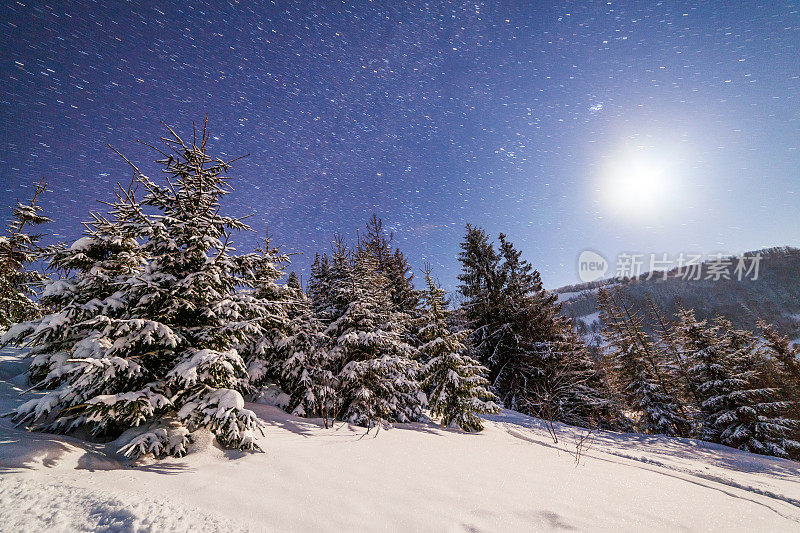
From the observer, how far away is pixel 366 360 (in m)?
12.1

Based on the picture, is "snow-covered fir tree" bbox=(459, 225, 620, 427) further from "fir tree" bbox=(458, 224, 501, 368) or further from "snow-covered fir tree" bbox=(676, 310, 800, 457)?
"snow-covered fir tree" bbox=(676, 310, 800, 457)

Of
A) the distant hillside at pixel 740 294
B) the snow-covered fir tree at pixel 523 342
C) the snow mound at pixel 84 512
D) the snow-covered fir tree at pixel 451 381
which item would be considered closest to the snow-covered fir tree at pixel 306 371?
the snow-covered fir tree at pixel 451 381

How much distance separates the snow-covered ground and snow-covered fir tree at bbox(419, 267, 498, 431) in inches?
149

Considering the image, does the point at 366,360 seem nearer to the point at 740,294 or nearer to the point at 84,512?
the point at 84,512

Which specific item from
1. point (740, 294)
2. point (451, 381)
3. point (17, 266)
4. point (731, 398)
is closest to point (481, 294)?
point (451, 381)

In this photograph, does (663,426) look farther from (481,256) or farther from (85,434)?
(85,434)

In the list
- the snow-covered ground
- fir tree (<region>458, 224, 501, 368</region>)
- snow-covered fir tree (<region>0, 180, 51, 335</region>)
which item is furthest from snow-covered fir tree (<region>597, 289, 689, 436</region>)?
snow-covered fir tree (<region>0, 180, 51, 335</region>)

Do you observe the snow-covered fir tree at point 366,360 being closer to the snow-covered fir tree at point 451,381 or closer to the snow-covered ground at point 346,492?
the snow-covered fir tree at point 451,381

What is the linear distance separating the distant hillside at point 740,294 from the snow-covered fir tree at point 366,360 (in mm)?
124268

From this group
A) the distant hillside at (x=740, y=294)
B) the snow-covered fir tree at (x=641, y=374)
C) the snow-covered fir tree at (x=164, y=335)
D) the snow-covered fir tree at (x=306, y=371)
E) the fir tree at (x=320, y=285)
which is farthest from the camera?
the distant hillside at (x=740, y=294)

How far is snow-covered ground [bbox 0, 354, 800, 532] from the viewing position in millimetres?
3012

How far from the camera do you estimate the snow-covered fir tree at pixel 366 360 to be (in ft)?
37.5

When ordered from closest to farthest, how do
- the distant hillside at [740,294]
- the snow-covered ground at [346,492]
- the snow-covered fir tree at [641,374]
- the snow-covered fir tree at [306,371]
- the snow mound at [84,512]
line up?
the snow mound at [84,512] < the snow-covered ground at [346,492] < the snow-covered fir tree at [306,371] < the snow-covered fir tree at [641,374] < the distant hillside at [740,294]

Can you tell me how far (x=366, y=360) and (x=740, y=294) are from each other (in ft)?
676
